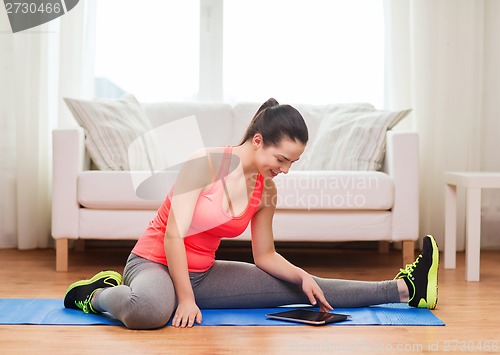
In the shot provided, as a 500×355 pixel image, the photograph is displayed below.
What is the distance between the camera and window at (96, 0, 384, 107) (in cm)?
433

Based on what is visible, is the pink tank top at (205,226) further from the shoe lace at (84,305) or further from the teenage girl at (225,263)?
the shoe lace at (84,305)

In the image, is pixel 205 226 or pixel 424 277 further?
pixel 424 277

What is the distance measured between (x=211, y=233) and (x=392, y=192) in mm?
1323

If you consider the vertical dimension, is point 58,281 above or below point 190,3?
below

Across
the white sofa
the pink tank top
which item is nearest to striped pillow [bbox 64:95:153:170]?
the white sofa

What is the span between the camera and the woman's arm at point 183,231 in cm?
214

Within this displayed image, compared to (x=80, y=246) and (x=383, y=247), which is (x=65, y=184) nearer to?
(x=80, y=246)

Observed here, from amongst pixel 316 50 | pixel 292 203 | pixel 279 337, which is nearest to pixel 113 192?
pixel 292 203

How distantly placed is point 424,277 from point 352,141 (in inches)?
55.6

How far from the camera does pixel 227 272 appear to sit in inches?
93.4

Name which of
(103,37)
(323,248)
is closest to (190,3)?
(103,37)

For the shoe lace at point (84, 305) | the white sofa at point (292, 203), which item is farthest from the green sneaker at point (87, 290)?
the white sofa at point (292, 203)

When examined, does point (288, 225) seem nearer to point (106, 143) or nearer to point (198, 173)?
point (106, 143)

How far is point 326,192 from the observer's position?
329 cm
